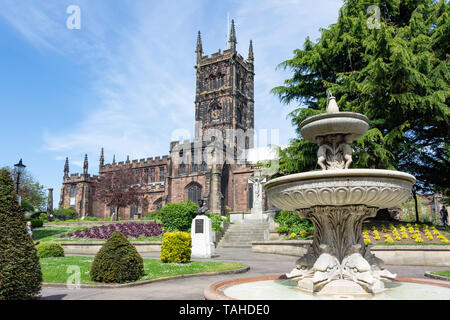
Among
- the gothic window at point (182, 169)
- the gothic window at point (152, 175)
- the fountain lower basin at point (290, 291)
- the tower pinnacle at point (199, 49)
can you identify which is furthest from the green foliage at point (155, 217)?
the tower pinnacle at point (199, 49)

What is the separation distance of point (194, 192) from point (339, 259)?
4638 cm

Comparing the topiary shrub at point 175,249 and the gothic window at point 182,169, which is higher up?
the gothic window at point 182,169

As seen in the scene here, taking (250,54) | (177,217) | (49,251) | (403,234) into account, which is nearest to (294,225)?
(403,234)

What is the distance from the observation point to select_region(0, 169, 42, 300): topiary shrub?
15.8 feet

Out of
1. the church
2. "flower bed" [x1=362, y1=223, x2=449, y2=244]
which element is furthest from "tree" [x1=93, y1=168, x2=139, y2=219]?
"flower bed" [x1=362, y1=223, x2=449, y2=244]

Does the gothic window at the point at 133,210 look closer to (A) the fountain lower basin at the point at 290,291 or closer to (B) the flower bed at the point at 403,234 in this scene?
(B) the flower bed at the point at 403,234

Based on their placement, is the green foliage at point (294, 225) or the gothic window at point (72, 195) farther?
the gothic window at point (72, 195)

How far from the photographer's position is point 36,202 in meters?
51.5

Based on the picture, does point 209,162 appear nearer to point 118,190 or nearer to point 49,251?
point 118,190

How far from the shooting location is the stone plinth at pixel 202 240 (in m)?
16.3

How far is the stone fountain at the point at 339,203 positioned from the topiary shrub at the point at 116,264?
3.96m

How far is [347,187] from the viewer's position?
545cm

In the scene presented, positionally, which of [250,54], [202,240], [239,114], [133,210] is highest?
[250,54]
